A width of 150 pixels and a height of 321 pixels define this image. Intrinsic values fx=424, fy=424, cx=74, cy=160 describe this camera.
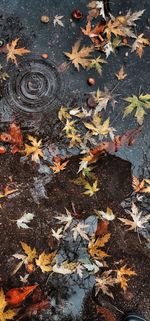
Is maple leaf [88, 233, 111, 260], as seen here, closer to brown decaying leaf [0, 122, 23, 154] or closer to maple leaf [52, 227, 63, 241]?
maple leaf [52, 227, 63, 241]

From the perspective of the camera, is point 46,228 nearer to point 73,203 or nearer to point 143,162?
point 73,203

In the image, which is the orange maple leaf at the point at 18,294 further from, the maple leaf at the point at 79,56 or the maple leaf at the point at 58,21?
the maple leaf at the point at 58,21

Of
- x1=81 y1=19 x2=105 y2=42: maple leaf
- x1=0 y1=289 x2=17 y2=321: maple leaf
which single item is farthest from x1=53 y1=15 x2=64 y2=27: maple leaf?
x1=0 y1=289 x2=17 y2=321: maple leaf

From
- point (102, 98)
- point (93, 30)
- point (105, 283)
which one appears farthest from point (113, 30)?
point (105, 283)

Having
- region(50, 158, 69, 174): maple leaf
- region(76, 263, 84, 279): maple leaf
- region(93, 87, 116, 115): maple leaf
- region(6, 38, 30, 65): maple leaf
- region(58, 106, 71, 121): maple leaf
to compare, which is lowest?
region(76, 263, 84, 279): maple leaf

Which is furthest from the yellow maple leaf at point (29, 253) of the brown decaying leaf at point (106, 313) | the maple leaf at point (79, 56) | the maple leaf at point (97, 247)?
the maple leaf at point (79, 56)

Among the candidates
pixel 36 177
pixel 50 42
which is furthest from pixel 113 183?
pixel 50 42

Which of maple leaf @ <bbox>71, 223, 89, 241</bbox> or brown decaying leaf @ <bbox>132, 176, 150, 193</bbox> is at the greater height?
brown decaying leaf @ <bbox>132, 176, 150, 193</bbox>
